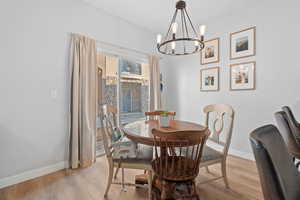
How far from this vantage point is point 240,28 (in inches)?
111

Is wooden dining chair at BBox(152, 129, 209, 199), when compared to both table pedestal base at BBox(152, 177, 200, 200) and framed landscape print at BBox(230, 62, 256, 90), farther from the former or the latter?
framed landscape print at BBox(230, 62, 256, 90)

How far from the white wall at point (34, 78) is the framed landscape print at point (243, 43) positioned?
2642mm

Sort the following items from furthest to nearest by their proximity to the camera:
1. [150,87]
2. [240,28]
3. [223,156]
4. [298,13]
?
[150,87] → [240,28] → [298,13] → [223,156]

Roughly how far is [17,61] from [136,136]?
6.10ft

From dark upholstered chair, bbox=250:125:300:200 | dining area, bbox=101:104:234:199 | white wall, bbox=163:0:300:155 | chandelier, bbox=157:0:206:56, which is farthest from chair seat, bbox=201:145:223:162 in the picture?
white wall, bbox=163:0:300:155

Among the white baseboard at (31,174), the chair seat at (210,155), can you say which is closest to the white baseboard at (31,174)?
the white baseboard at (31,174)

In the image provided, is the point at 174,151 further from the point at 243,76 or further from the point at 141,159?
the point at 243,76

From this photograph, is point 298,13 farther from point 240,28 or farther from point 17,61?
point 17,61

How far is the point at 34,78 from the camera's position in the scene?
2.12 m

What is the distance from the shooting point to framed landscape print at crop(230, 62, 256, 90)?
269cm

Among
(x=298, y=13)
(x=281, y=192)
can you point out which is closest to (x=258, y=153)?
(x=281, y=192)

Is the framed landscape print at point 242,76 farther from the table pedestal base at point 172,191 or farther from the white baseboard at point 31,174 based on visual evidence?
the white baseboard at point 31,174

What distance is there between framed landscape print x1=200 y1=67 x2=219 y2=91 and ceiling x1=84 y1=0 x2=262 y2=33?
107cm

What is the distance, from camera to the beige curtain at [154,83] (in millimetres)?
3689
